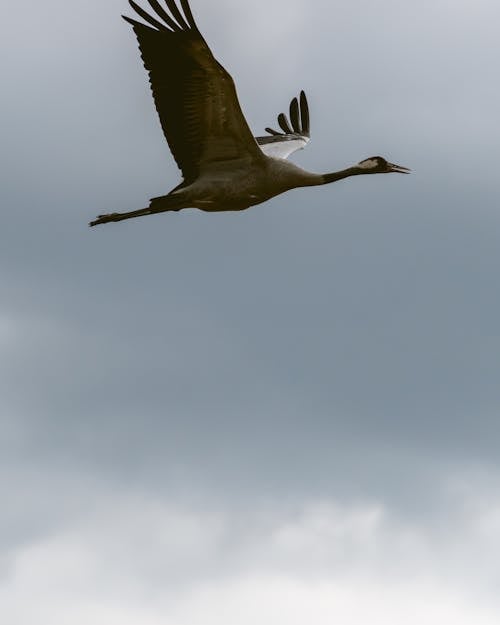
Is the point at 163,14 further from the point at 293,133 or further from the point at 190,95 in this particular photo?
the point at 293,133

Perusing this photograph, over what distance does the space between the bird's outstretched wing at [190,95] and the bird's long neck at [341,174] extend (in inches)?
55.4

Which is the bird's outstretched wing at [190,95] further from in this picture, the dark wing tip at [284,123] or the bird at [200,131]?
the dark wing tip at [284,123]

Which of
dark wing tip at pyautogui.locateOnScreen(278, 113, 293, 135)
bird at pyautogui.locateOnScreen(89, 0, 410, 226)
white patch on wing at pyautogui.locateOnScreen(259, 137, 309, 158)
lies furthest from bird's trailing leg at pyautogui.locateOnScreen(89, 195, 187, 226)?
dark wing tip at pyautogui.locateOnScreen(278, 113, 293, 135)

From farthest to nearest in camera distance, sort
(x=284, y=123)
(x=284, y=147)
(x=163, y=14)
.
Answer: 1. (x=284, y=123)
2. (x=284, y=147)
3. (x=163, y=14)

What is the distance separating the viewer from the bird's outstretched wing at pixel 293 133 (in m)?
29.3

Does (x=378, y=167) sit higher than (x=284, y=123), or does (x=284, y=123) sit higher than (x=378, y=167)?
(x=284, y=123)

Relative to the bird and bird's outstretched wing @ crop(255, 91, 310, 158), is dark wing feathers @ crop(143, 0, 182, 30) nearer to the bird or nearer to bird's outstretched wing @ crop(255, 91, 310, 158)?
the bird

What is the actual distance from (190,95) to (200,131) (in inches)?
29.4

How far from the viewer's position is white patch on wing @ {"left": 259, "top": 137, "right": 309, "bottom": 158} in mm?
28102

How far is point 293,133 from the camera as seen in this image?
31.2 m

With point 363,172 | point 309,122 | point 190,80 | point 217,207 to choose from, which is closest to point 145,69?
point 190,80

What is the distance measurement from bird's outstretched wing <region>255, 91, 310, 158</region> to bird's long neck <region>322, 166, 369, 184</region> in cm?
212

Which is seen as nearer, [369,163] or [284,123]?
[369,163]

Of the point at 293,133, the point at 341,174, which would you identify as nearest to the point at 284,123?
the point at 293,133
